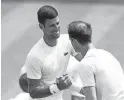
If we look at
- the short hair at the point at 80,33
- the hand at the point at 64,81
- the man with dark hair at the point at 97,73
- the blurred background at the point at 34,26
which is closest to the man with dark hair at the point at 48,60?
the hand at the point at 64,81

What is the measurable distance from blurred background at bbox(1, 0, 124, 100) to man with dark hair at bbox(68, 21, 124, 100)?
7.61ft

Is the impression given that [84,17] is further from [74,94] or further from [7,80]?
[74,94]

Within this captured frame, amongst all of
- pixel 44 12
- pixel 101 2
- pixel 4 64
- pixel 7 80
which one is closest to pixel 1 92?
pixel 7 80

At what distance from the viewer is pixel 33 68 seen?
164 inches

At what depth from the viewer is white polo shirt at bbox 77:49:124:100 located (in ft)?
12.3

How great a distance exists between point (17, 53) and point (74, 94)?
9.69 feet

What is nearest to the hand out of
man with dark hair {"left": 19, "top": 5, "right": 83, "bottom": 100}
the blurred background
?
man with dark hair {"left": 19, "top": 5, "right": 83, "bottom": 100}

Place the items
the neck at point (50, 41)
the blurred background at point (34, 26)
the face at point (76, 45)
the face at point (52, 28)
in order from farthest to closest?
the blurred background at point (34, 26) < the neck at point (50, 41) < the face at point (52, 28) < the face at point (76, 45)

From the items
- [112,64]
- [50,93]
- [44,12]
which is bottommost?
[50,93]

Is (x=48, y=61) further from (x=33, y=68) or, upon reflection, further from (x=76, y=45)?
(x=76, y=45)

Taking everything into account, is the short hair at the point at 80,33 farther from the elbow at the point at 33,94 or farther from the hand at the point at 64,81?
the elbow at the point at 33,94

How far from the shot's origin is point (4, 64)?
7.15 meters

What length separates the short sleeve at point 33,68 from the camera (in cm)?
414

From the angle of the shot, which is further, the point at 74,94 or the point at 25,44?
the point at 25,44
